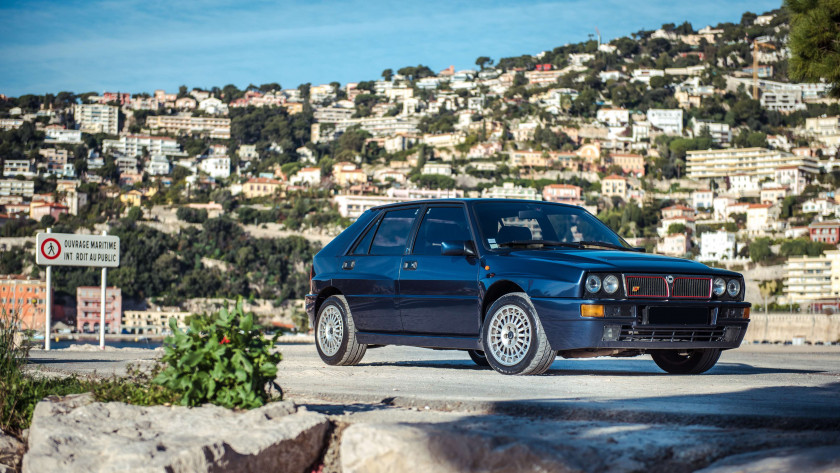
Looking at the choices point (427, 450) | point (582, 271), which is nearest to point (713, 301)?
point (582, 271)

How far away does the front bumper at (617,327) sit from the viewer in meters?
7.49

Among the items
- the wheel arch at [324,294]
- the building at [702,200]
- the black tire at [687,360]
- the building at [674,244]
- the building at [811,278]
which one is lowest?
the building at [811,278]

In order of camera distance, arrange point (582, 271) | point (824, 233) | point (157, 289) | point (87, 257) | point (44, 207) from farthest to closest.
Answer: point (44, 207) → point (824, 233) → point (157, 289) → point (87, 257) → point (582, 271)

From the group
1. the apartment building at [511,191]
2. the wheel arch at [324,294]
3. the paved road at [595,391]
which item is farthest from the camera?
the apartment building at [511,191]

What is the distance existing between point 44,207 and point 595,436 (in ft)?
630

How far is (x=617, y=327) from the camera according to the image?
298 inches

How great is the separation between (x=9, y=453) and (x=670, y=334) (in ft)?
14.8

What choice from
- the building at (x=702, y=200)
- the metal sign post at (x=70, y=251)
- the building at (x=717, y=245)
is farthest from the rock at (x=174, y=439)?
the building at (x=702, y=200)

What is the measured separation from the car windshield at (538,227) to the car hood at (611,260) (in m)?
0.24

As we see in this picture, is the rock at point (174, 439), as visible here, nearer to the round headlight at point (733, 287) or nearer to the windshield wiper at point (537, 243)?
the windshield wiper at point (537, 243)

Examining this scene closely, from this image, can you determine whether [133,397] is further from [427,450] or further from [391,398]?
[427,450]

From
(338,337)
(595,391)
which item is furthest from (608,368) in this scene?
(595,391)

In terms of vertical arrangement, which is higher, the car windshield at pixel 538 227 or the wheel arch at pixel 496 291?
the car windshield at pixel 538 227

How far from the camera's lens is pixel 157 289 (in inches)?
5630
